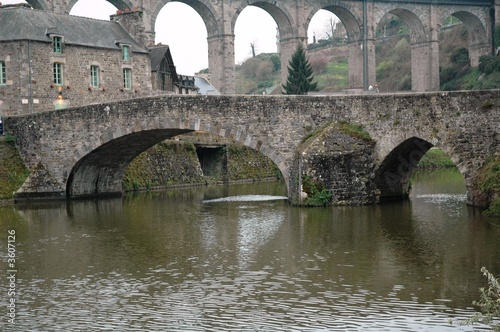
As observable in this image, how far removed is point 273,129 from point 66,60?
11819mm

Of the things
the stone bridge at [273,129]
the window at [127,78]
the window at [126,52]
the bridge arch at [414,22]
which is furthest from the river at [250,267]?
the bridge arch at [414,22]

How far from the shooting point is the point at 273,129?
24.9m

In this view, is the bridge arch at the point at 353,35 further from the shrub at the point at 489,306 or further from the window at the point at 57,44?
the shrub at the point at 489,306

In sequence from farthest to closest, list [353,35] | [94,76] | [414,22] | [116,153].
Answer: [414,22]
[353,35]
[94,76]
[116,153]

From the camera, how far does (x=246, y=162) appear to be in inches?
1543

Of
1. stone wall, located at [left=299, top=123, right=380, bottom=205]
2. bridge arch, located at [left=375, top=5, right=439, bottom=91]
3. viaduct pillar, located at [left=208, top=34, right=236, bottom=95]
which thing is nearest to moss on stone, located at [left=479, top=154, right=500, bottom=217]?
stone wall, located at [left=299, top=123, right=380, bottom=205]

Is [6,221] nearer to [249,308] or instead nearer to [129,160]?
[129,160]

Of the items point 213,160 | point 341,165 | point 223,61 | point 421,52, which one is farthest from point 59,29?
point 421,52

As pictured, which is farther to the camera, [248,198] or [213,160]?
[213,160]

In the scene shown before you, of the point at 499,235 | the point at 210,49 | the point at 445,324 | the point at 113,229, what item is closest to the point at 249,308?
the point at 445,324

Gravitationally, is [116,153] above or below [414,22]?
below

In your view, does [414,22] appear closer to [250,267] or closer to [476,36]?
[476,36]

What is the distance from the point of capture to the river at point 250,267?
11578 millimetres

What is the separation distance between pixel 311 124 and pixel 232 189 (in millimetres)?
9953
